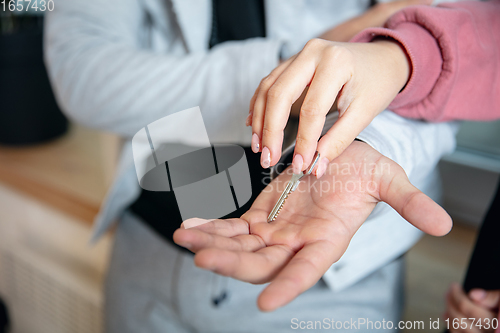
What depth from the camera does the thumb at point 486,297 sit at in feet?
1.02

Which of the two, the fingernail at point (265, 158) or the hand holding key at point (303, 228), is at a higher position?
the fingernail at point (265, 158)

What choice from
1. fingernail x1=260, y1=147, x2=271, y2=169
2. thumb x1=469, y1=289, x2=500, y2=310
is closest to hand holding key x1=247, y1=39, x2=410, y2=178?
fingernail x1=260, y1=147, x2=271, y2=169

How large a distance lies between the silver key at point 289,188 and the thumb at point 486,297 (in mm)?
241

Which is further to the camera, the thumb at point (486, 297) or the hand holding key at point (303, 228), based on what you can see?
the thumb at point (486, 297)

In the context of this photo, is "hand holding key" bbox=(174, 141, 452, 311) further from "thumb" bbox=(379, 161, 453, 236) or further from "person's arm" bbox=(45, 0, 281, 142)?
"person's arm" bbox=(45, 0, 281, 142)

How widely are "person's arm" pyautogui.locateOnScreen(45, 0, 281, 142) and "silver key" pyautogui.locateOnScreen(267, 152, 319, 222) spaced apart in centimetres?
10

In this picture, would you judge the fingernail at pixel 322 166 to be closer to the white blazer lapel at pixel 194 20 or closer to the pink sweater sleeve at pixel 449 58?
the pink sweater sleeve at pixel 449 58

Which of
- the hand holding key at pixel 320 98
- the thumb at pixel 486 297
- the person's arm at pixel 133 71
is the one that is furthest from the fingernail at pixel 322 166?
the thumb at pixel 486 297

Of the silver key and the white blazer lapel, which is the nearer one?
the silver key

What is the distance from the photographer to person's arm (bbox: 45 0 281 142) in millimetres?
304

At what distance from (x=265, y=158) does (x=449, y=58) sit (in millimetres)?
155

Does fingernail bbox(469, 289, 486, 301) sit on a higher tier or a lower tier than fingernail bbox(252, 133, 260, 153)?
lower

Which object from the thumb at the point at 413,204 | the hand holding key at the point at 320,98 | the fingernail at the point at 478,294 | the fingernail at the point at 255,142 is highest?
the hand holding key at the point at 320,98

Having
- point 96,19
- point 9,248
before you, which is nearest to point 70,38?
point 96,19
